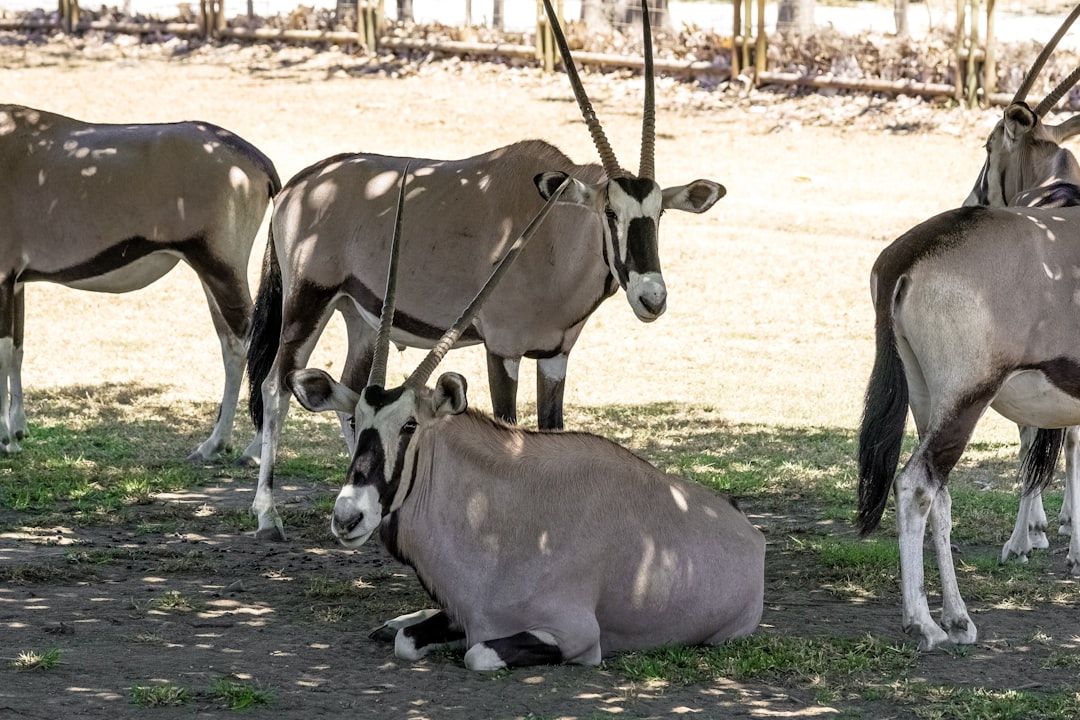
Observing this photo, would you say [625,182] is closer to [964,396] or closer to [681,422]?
[964,396]

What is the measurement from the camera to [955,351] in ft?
21.2

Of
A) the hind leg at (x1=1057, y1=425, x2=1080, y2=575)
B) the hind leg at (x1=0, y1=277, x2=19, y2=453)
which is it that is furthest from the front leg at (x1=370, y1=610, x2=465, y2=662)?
the hind leg at (x1=0, y1=277, x2=19, y2=453)

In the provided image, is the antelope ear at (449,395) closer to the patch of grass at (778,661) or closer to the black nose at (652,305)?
the patch of grass at (778,661)

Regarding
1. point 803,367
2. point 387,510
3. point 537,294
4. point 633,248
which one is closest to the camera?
point 387,510

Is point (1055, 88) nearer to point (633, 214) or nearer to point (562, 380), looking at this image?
point (633, 214)

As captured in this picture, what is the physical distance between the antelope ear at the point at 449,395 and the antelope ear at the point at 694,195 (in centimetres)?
255

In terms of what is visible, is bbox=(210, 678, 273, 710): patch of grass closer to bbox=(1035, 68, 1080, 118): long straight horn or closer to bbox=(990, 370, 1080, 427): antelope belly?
bbox=(990, 370, 1080, 427): antelope belly

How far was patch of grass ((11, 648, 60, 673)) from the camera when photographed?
597cm

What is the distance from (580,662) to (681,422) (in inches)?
244

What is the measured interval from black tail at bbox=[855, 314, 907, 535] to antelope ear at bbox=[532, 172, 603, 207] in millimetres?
1914

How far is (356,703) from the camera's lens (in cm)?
575

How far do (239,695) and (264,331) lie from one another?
396 cm

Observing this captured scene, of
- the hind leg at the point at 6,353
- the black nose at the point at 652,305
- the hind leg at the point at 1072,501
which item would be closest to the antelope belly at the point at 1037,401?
the hind leg at the point at 1072,501

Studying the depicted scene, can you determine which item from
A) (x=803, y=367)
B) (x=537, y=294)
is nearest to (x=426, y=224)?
(x=537, y=294)
